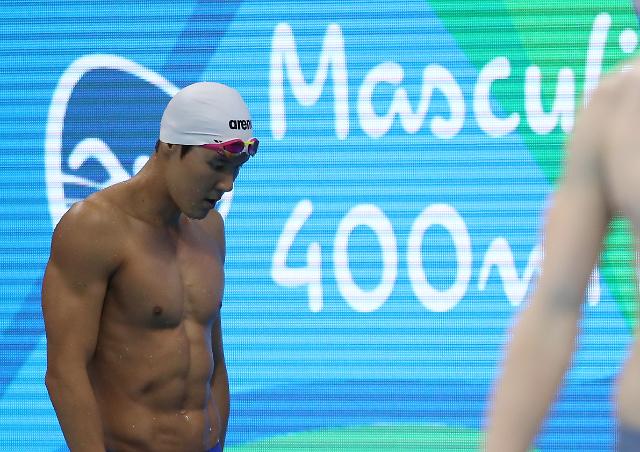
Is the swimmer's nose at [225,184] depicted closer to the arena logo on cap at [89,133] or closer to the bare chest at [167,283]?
the bare chest at [167,283]

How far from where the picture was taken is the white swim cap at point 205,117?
2.64 m

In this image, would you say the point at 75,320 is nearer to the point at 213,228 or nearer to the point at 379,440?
the point at 213,228

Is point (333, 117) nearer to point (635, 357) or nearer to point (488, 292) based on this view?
point (488, 292)

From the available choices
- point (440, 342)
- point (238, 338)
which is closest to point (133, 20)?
point (238, 338)

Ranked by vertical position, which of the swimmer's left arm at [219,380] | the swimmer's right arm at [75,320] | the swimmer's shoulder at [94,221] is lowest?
the swimmer's left arm at [219,380]

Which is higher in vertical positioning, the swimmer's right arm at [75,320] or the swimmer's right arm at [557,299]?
the swimmer's right arm at [557,299]

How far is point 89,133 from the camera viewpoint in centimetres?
421

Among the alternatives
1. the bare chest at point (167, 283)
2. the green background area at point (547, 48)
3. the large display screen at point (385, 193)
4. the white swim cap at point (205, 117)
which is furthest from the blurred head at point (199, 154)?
the green background area at point (547, 48)

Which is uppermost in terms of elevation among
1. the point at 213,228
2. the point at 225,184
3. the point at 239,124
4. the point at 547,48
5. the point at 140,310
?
the point at 547,48

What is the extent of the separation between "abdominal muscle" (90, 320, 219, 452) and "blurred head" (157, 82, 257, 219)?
284 millimetres

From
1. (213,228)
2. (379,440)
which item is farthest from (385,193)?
(213,228)

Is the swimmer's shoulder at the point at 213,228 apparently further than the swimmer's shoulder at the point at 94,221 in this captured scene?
Yes

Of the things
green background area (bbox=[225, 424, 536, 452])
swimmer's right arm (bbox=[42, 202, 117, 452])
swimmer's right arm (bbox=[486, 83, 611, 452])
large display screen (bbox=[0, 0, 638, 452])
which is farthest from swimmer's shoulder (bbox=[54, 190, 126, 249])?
green background area (bbox=[225, 424, 536, 452])

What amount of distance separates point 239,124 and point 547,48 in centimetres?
174
